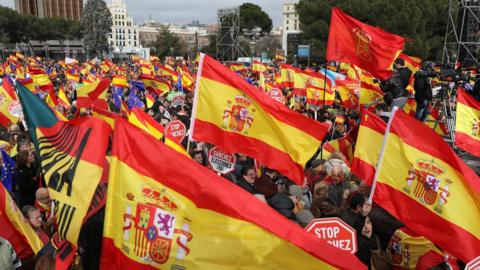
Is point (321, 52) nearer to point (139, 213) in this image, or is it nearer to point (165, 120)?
point (165, 120)

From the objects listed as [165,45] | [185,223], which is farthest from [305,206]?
[165,45]

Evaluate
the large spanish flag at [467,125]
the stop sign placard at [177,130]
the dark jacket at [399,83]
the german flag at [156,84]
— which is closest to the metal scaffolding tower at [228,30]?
the german flag at [156,84]

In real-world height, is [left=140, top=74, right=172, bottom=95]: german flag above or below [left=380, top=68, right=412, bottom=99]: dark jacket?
below

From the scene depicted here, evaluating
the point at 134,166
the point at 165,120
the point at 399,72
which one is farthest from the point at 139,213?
the point at 399,72

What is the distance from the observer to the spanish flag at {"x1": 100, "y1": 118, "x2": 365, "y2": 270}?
9.89ft

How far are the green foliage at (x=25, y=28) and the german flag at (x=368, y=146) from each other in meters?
84.7

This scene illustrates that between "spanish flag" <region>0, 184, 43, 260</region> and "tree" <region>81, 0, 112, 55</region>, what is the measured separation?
85297 mm

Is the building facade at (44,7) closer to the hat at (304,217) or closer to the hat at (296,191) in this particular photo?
the hat at (296,191)

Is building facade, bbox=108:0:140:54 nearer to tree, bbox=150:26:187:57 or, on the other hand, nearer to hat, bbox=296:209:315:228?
tree, bbox=150:26:187:57

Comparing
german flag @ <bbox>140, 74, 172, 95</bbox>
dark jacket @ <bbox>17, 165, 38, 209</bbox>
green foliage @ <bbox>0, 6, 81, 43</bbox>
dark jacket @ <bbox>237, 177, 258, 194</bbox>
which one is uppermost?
green foliage @ <bbox>0, 6, 81, 43</bbox>

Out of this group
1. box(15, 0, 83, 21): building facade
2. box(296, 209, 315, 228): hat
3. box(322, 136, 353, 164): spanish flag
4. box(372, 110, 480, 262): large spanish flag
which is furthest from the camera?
box(15, 0, 83, 21): building facade

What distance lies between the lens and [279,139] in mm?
5688

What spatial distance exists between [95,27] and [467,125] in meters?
86.6

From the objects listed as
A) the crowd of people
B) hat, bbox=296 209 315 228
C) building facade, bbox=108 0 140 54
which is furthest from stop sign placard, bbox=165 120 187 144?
building facade, bbox=108 0 140 54
